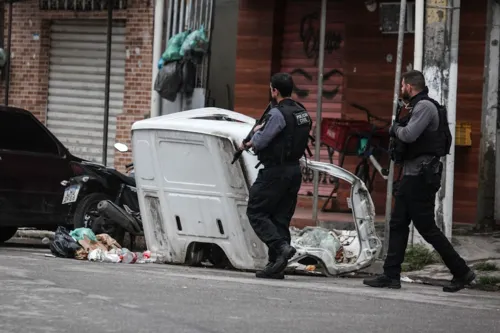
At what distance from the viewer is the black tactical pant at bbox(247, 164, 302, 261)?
1101 cm

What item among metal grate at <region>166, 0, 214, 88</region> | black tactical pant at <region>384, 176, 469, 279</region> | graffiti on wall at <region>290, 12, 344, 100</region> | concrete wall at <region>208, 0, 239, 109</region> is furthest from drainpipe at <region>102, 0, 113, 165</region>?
black tactical pant at <region>384, 176, 469, 279</region>

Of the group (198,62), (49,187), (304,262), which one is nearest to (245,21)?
(198,62)

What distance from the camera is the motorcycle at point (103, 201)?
13.8m

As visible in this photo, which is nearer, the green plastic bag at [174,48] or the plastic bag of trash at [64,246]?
the plastic bag of trash at [64,246]

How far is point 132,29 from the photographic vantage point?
1944cm

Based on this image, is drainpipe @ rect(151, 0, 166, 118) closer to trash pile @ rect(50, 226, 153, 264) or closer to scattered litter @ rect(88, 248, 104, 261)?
trash pile @ rect(50, 226, 153, 264)

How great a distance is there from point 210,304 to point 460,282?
3.02 metres

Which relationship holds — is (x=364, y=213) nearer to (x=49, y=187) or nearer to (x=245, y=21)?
(x=49, y=187)

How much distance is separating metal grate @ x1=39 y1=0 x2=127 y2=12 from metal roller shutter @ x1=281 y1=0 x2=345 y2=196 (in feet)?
10.1

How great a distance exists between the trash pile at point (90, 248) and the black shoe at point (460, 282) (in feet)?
10.5

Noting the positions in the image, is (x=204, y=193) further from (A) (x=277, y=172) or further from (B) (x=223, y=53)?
(B) (x=223, y=53)

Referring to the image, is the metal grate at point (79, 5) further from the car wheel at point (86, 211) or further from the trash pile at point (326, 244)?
the trash pile at point (326, 244)

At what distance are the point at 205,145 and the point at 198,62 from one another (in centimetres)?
571

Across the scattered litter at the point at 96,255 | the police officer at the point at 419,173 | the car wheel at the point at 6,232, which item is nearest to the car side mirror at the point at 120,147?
the car wheel at the point at 6,232
